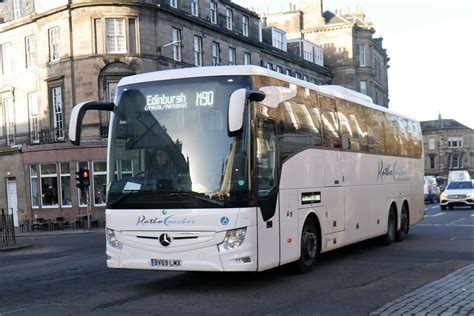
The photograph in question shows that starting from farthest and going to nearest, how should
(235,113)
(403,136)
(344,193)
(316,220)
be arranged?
(403,136) < (344,193) < (316,220) < (235,113)

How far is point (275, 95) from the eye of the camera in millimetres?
9312

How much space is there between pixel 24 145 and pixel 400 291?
3170cm

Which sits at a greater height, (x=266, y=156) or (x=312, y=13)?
(x=312, y=13)

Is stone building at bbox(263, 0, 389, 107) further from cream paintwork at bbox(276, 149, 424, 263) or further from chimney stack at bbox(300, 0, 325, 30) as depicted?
cream paintwork at bbox(276, 149, 424, 263)

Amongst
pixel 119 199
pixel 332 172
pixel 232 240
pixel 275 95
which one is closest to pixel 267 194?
pixel 232 240

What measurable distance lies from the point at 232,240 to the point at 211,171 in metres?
1.03

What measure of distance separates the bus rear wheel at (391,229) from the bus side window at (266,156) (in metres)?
6.68

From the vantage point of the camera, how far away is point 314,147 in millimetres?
10492

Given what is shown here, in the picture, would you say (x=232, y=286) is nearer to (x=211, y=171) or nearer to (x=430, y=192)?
(x=211, y=171)

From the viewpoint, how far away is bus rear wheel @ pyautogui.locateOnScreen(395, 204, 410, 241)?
50.8ft

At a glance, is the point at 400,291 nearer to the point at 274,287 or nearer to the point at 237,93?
the point at 274,287

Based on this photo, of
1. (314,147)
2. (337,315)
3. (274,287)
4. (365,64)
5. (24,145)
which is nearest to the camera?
(337,315)

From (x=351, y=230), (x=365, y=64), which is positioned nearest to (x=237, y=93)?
(x=351, y=230)

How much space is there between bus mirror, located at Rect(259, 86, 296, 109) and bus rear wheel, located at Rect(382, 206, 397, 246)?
20.5ft
